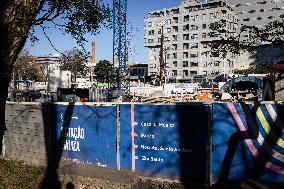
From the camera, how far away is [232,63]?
90062 mm

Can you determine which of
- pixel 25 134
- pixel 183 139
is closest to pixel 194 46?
pixel 25 134

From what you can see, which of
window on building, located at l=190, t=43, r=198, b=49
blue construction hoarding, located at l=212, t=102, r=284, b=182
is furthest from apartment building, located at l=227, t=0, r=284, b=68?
blue construction hoarding, located at l=212, t=102, r=284, b=182

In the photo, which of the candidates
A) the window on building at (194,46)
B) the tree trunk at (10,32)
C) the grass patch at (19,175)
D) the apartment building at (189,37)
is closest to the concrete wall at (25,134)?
the grass patch at (19,175)

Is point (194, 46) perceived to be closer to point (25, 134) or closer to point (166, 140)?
point (25, 134)

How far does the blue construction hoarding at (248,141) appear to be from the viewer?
6387 mm

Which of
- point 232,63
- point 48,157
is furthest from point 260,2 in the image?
point 48,157

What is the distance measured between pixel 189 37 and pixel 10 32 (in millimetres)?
89839

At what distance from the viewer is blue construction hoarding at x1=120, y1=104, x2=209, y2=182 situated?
23.0 feet

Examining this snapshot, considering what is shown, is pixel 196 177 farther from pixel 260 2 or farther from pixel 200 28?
pixel 260 2

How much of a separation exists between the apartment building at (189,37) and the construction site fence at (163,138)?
255 ft

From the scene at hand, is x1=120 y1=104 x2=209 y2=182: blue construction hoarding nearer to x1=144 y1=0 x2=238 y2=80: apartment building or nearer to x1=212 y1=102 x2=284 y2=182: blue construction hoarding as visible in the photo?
x1=212 y1=102 x2=284 y2=182: blue construction hoarding

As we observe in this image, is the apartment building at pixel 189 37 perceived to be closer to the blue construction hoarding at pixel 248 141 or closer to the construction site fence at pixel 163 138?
the construction site fence at pixel 163 138

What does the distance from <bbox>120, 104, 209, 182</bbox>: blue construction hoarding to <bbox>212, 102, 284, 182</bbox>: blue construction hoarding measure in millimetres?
317

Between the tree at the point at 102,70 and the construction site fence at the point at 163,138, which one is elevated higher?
the tree at the point at 102,70
